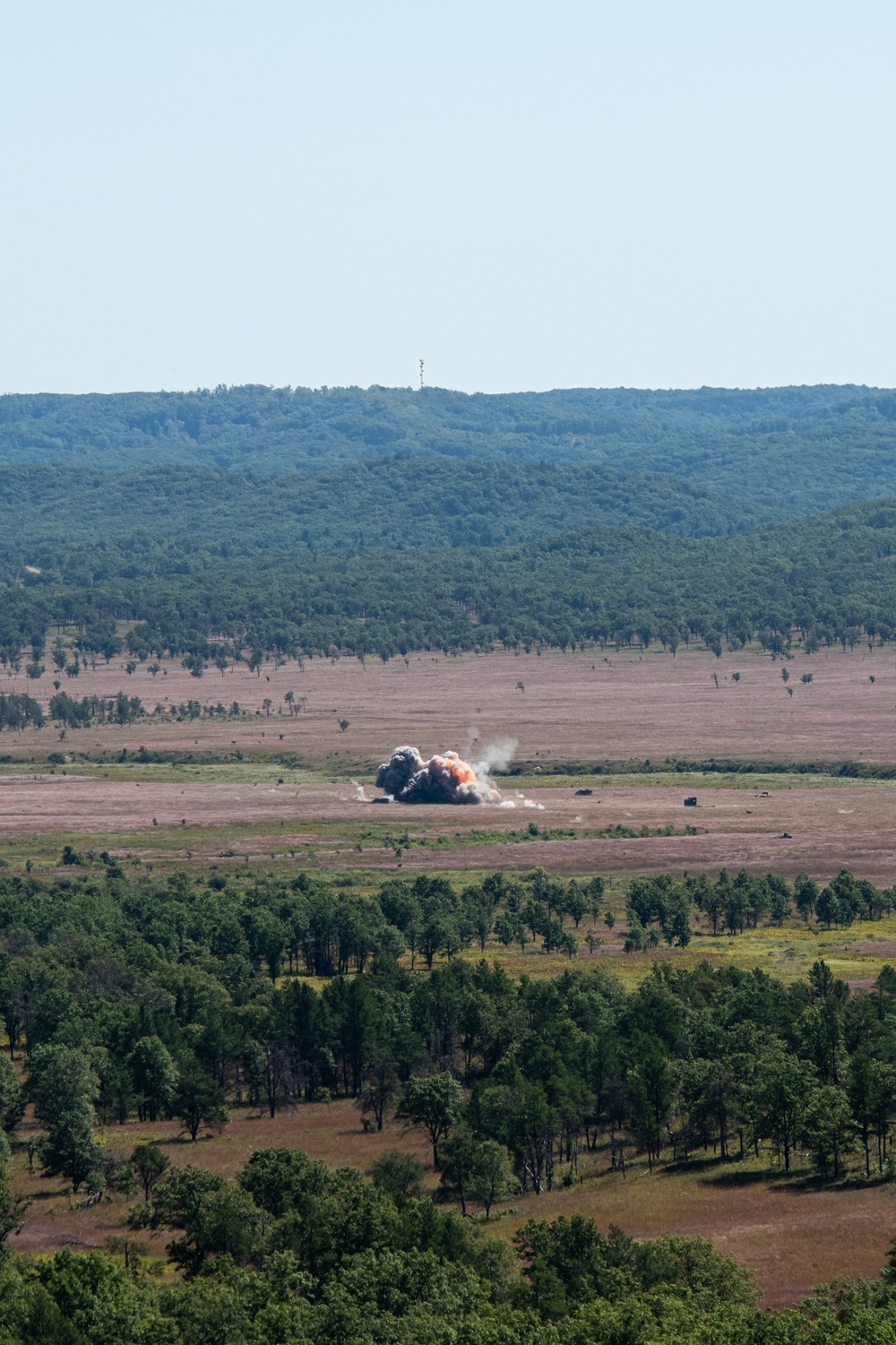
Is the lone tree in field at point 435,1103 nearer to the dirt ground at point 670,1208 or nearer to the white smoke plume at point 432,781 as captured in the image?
the dirt ground at point 670,1208

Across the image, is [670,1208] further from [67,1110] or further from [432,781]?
[432,781]

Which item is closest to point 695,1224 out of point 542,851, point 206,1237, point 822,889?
point 206,1237

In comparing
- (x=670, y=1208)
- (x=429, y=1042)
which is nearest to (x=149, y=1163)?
(x=670, y=1208)

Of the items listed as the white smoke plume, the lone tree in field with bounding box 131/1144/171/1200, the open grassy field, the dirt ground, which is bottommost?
the dirt ground

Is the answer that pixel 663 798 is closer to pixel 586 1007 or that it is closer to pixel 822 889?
pixel 822 889

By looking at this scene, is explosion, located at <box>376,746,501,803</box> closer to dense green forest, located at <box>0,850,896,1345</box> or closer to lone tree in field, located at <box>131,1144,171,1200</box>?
dense green forest, located at <box>0,850,896,1345</box>

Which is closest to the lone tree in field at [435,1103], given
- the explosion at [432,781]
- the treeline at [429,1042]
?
the treeline at [429,1042]

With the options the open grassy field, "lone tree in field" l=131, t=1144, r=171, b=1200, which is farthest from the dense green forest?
the open grassy field
